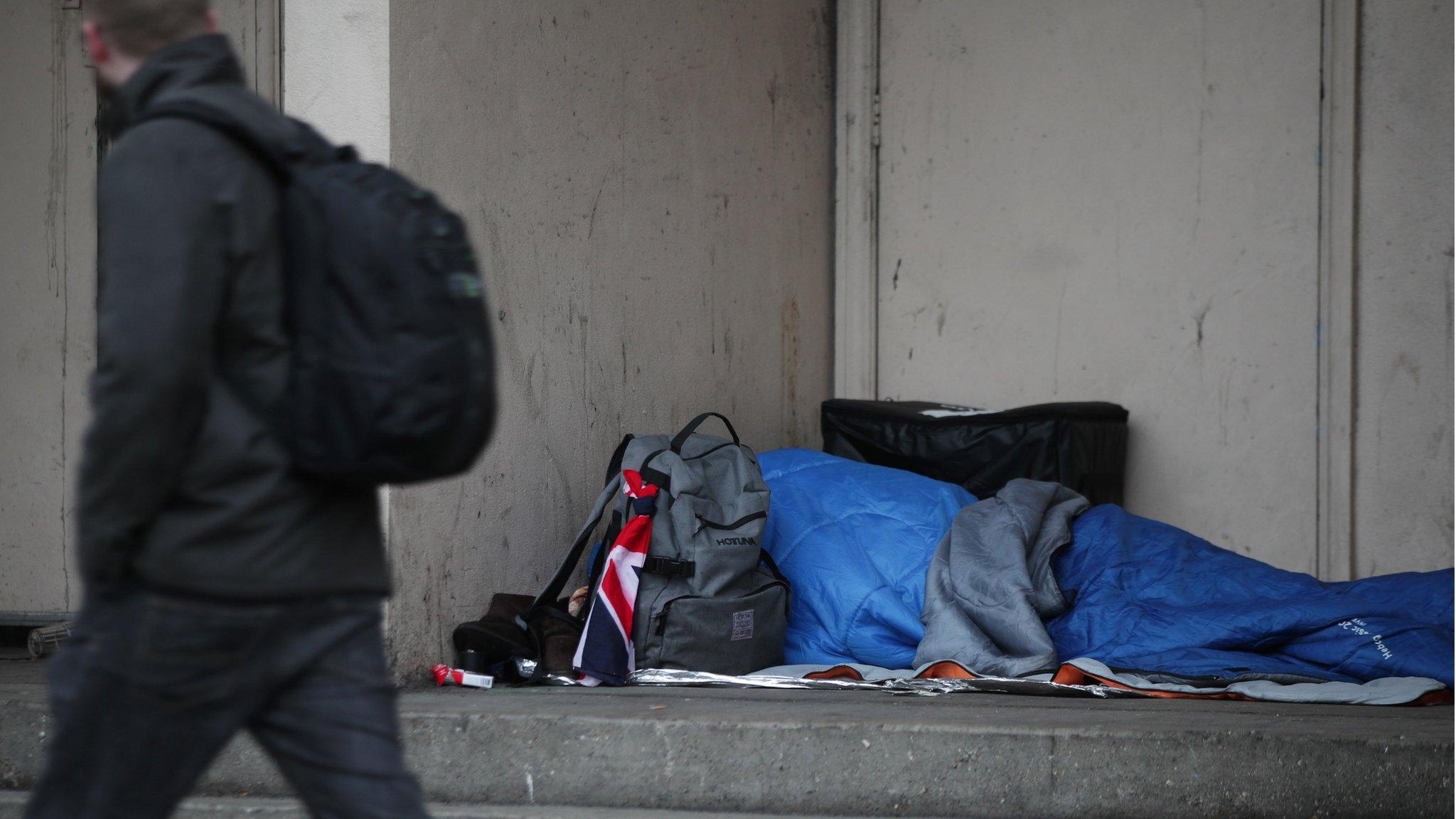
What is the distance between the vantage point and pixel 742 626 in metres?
3.56

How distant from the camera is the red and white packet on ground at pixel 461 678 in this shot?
3.33 m

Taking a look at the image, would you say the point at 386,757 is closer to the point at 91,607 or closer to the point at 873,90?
the point at 91,607

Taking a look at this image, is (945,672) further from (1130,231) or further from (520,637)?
(1130,231)

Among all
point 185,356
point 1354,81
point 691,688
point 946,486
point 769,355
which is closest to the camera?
point 185,356

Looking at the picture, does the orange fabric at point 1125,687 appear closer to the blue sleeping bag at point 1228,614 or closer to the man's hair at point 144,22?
the blue sleeping bag at point 1228,614

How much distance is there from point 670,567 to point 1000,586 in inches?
34.0

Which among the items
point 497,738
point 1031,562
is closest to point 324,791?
point 497,738

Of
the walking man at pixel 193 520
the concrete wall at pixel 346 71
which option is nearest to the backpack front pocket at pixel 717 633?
the concrete wall at pixel 346 71

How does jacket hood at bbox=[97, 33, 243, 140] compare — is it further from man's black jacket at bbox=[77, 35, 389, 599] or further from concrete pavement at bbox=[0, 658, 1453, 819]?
concrete pavement at bbox=[0, 658, 1453, 819]

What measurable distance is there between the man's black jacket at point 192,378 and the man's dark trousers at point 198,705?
4 cm

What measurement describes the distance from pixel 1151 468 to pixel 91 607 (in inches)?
159

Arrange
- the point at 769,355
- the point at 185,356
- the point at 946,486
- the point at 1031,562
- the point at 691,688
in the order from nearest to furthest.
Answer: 1. the point at 185,356
2. the point at 691,688
3. the point at 1031,562
4. the point at 946,486
5. the point at 769,355

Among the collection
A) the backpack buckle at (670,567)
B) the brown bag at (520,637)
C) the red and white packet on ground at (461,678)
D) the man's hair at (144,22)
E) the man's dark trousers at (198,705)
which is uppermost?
the man's hair at (144,22)

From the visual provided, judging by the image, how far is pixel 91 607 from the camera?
4.81 ft
